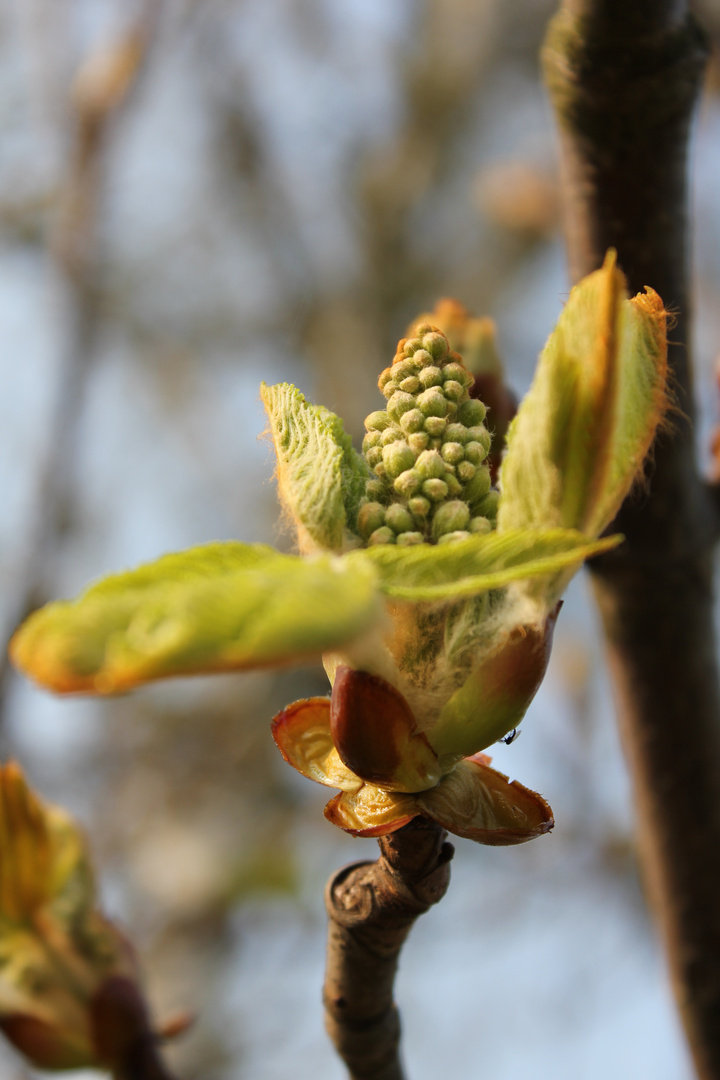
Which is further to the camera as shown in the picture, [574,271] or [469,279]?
[469,279]

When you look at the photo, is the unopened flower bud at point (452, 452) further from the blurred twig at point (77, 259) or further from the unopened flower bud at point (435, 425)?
the blurred twig at point (77, 259)

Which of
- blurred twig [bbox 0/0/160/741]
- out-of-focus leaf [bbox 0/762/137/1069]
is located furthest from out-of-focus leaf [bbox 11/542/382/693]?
blurred twig [bbox 0/0/160/741]

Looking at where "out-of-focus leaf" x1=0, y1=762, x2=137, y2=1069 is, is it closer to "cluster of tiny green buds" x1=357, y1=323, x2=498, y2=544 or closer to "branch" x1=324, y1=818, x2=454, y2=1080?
"branch" x1=324, y1=818, x2=454, y2=1080

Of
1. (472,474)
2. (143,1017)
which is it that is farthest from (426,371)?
(143,1017)

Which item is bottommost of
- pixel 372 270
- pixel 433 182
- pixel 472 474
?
pixel 472 474

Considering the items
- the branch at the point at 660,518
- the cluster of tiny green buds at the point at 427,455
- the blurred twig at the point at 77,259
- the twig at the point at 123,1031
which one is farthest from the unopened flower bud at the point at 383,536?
the blurred twig at the point at 77,259

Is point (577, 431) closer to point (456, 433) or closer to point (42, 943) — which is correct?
point (456, 433)

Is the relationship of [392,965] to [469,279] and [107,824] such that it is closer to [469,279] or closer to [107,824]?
[107,824]

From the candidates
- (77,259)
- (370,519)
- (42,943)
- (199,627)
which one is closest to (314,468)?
(370,519)
